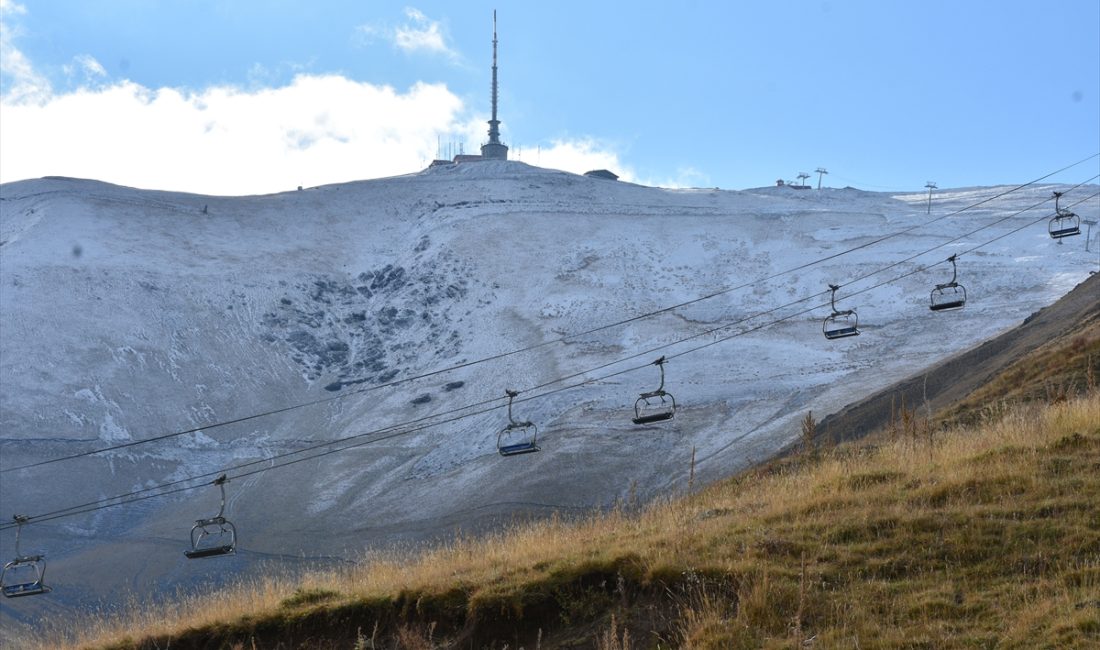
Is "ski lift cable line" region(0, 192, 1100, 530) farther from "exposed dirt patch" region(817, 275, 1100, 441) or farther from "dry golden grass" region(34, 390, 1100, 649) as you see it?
"dry golden grass" region(34, 390, 1100, 649)

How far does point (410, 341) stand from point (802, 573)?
176 ft

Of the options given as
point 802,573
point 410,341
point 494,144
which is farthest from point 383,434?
point 494,144

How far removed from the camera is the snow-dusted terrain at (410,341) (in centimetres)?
4119

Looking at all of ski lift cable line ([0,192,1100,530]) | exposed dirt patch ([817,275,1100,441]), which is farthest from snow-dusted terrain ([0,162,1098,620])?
exposed dirt patch ([817,275,1100,441])

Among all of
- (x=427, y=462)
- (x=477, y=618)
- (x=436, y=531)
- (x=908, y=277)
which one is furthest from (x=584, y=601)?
(x=908, y=277)

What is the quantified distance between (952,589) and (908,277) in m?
54.7

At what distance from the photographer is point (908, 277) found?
62.0m

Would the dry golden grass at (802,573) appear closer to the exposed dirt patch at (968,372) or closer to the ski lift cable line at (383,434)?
the exposed dirt patch at (968,372)

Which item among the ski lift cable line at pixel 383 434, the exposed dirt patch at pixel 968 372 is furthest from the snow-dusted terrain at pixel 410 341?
the exposed dirt patch at pixel 968 372

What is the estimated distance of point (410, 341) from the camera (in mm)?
62750

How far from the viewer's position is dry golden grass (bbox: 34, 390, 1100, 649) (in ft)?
31.6

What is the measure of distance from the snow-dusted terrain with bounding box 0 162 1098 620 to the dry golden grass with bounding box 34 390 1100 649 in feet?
71.4

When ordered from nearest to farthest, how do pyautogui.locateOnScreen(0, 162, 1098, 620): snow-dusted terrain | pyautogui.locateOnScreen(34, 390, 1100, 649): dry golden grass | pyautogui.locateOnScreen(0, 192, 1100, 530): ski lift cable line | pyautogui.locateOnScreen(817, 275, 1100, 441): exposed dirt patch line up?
pyautogui.locateOnScreen(34, 390, 1100, 649): dry golden grass, pyautogui.locateOnScreen(817, 275, 1100, 441): exposed dirt patch, pyautogui.locateOnScreen(0, 162, 1098, 620): snow-dusted terrain, pyautogui.locateOnScreen(0, 192, 1100, 530): ski lift cable line

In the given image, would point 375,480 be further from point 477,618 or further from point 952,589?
point 952,589
